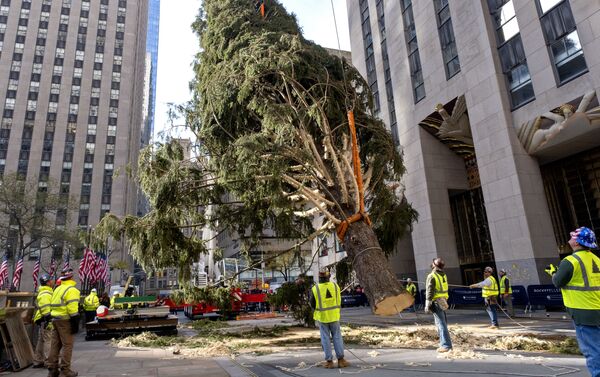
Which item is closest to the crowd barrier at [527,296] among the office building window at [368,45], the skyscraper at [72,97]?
the office building window at [368,45]

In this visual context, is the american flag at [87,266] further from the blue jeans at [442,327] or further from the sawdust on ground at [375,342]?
the blue jeans at [442,327]

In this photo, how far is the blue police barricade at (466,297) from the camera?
20172 millimetres

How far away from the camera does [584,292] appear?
4.30 meters

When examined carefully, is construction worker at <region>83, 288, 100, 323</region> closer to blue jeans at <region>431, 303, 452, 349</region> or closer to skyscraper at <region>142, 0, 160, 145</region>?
blue jeans at <region>431, 303, 452, 349</region>

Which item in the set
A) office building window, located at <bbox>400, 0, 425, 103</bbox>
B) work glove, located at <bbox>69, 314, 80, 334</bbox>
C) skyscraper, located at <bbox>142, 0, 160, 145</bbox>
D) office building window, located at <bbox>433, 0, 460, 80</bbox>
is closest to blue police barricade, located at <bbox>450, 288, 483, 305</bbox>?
office building window, located at <bbox>433, 0, 460, 80</bbox>

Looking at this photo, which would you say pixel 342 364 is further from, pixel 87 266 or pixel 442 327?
pixel 87 266

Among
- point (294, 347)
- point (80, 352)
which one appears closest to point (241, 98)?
point (294, 347)

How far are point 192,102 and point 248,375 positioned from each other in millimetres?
10827

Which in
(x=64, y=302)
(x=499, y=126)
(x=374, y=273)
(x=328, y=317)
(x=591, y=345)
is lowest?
(x=591, y=345)

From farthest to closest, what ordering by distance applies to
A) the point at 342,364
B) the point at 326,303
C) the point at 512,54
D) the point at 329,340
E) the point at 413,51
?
the point at 413,51 → the point at 512,54 → the point at 326,303 → the point at 329,340 → the point at 342,364

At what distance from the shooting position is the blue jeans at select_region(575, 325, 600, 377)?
412 cm

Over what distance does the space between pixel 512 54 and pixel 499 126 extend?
379 cm

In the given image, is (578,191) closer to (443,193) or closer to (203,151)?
(443,193)

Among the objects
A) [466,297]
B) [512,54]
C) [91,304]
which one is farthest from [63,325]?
[512,54]
